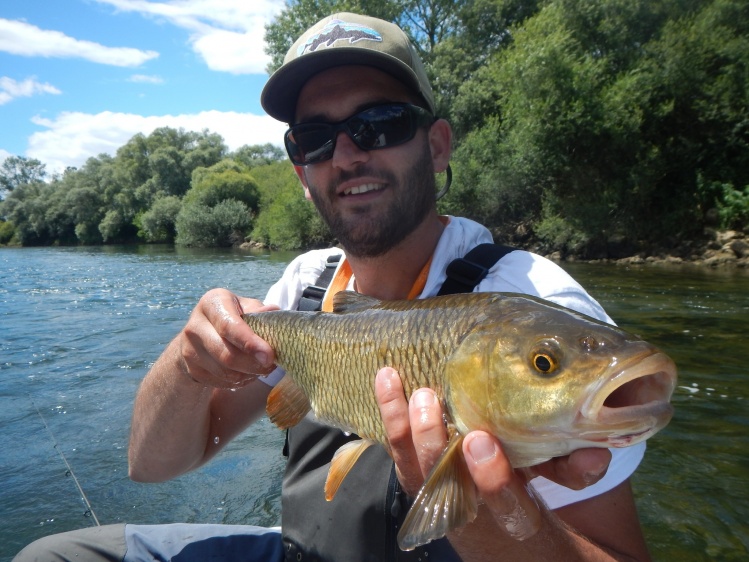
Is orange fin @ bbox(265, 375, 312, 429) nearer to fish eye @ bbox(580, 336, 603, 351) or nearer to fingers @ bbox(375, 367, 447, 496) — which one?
fingers @ bbox(375, 367, 447, 496)

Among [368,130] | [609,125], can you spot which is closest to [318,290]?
[368,130]

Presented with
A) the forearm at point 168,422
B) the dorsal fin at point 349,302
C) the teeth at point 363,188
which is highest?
the teeth at point 363,188

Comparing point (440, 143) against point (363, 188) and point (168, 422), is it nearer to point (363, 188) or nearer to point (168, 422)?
point (363, 188)

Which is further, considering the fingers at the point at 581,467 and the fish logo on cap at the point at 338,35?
the fish logo on cap at the point at 338,35

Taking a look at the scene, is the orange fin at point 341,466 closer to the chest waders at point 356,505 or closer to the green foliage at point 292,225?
the chest waders at point 356,505

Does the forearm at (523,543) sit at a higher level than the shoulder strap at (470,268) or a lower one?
lower

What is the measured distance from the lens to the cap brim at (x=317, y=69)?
2158 millimetres

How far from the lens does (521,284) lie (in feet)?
6.13

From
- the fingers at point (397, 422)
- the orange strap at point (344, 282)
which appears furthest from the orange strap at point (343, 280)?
the fingers at point (397, 422)

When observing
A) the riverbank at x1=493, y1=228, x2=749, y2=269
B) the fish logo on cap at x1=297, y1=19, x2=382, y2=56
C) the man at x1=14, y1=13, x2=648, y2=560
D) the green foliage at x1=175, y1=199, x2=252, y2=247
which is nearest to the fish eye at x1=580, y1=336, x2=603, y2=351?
the man at x1=14, y1=13, x2=648, y2=560

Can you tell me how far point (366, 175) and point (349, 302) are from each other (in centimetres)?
59

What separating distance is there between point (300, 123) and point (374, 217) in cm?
52

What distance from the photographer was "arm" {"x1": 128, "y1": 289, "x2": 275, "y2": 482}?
1.95 metres

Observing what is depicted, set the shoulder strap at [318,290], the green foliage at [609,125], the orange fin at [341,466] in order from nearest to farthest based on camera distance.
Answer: the orange fin at [341,466]
the shoulder strap at [318,290]
the green foliage at [609,125]
